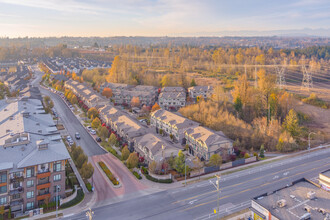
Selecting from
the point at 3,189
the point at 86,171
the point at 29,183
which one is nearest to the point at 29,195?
the point at 29,183

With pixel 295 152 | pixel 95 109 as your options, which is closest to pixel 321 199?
pixel 295 152

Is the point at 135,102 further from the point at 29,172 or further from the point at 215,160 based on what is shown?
the point at 29,172

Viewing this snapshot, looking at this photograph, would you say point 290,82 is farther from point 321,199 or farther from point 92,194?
point 92,194

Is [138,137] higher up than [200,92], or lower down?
lower down

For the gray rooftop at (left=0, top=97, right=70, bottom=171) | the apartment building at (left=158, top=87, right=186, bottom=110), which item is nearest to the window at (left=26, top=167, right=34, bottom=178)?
the gray rooftop at (left=0, top=97, right=70, bottom=171)

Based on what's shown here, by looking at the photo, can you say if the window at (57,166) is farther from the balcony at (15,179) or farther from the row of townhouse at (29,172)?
the balcony at (15,179)

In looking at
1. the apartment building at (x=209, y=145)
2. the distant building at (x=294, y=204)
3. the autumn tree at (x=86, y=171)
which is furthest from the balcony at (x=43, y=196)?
the apartment building at (x=209, y=145)
